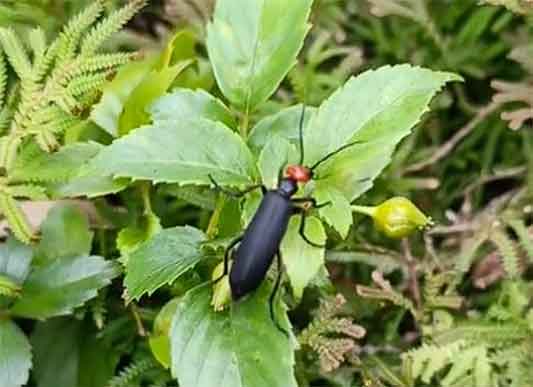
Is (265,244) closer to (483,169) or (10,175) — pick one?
(10,175)

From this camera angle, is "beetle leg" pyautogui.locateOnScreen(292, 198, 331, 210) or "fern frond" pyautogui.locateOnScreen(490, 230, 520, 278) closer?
"beetle leg" pyautogui.locateOnScreen(292, 198, 331, 210)

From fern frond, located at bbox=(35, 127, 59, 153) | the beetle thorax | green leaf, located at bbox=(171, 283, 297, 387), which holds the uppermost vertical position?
fern frond, located at bbox=(35, 127, 59, 153)

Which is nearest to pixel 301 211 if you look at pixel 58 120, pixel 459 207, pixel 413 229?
pixel 413 229

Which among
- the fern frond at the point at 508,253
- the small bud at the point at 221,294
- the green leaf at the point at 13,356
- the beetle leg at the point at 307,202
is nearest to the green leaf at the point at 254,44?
the beetle leg at the point at 307,202

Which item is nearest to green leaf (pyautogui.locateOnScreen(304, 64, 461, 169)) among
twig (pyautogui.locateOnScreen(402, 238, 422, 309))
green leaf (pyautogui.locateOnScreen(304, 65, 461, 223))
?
green leaf (pyautogui.locateOnScreen(304, 65, 461, 223))

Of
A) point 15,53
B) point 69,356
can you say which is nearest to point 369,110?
point 15,53

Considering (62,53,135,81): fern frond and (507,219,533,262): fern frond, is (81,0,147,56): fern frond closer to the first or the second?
(62,53,135,81): fern frond

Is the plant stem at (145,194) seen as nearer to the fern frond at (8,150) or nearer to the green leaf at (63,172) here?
the green leaf at (63,172)
